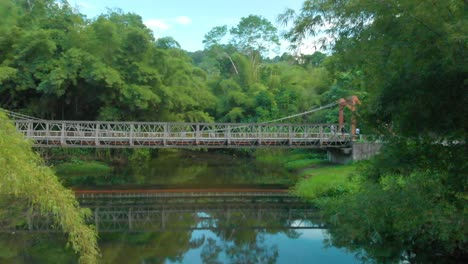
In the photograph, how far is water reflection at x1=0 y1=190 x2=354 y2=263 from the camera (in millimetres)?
10084

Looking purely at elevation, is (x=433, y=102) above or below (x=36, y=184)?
above

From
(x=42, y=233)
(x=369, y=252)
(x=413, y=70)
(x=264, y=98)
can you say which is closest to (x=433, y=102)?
(x=413, y=70)

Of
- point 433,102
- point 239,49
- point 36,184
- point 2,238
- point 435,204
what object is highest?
point 239,49

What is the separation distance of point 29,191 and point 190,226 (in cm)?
825

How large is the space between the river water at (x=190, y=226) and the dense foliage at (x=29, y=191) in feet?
13.2

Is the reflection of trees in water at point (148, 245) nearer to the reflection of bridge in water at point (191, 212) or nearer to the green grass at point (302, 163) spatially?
the reflection of bridge in water at point (191, 212)

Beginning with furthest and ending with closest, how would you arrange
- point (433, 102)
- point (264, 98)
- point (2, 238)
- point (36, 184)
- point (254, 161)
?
point (264, 98) < point (254, 161) < point (2, 238) < point (433, 102) < point (36, 184)

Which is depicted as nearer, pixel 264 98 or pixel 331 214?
pixel 331 214

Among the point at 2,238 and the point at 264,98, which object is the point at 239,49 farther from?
the point at 2,238

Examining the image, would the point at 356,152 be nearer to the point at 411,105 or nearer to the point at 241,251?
the point at 241,251

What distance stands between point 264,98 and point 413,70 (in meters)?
24.9

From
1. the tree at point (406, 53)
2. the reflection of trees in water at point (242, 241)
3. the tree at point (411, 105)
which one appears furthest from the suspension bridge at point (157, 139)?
the tree at point (406, 53)

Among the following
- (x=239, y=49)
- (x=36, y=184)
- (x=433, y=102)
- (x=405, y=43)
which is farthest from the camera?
(x=239, y=49)

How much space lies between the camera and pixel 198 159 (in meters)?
32.1
